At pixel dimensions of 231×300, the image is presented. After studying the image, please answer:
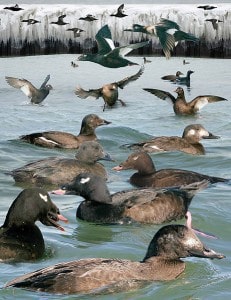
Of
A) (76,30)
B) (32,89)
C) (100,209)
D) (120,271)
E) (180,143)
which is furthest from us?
(76,30)

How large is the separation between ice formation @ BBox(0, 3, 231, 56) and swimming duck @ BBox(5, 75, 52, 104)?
318 inches

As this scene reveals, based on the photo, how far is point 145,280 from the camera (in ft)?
28.6

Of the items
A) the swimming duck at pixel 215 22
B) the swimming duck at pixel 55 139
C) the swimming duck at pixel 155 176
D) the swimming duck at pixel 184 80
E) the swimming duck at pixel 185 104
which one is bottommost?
the swimming duck at pixel 184 80

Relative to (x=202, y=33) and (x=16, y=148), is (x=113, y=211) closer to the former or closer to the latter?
(x=16, y=148)

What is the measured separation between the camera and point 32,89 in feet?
80.2

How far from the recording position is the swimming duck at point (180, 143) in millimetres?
16616

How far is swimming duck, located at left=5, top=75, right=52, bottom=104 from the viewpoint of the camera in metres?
24.0

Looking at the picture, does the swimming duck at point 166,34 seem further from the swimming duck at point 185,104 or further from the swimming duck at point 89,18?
the swimming duck at point 89,18

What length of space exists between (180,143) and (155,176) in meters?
3.09

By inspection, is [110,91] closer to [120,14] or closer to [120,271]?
[120,14]

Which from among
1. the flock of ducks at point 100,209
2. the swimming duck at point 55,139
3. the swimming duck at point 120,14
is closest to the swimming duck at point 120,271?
the flock of ducks at point 100,209

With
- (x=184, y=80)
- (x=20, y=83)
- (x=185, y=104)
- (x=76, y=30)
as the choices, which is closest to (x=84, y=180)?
(x=185, y=104)

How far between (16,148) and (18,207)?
24.8ft

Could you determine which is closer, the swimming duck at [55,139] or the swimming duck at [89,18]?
the swimming duck at [55,139]
